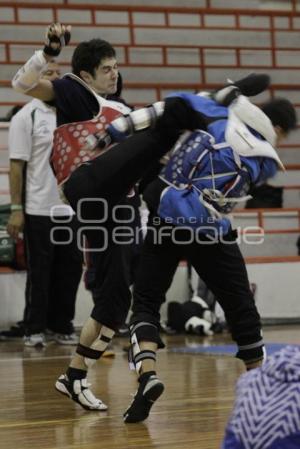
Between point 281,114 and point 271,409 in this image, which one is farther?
point 281,114

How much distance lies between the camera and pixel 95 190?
3371 millimetres

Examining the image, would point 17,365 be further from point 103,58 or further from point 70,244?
point 103,58

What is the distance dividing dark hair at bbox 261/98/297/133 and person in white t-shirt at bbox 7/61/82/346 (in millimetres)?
2809

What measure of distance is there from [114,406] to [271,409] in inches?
83.6

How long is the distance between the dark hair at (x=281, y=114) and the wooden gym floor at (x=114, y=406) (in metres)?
0.99

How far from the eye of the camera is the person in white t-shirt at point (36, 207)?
19.9 feet

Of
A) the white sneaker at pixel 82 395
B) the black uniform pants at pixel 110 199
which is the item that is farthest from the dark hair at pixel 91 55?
the white sneaker at pixel 82 395

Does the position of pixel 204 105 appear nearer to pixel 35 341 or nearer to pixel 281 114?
pixel 281 114

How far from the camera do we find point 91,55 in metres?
3.85

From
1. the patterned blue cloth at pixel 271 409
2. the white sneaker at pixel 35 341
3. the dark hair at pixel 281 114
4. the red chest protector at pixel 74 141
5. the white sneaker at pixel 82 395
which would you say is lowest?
the white sneaker at pixel 35 341

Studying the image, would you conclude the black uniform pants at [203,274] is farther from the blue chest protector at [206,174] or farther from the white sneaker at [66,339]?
the white sneaker at [66,339]

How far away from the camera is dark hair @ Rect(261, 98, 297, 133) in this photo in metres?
3.43

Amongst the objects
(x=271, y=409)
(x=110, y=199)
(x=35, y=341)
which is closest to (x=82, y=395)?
(x=110, y=199)

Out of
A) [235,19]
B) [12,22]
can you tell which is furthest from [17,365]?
[235,19]
